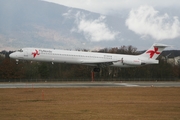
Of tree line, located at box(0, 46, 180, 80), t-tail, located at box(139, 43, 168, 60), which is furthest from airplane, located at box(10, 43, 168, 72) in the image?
tree line, located at box(0, 46, 180, 80)

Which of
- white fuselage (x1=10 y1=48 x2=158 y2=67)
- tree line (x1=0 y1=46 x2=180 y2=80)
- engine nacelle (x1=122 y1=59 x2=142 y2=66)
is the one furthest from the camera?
tree line (x1=0 y1=46 x2=180 y2=80)

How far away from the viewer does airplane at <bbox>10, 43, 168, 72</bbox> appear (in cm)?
4672

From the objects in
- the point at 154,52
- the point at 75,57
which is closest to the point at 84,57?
the point at 75,57

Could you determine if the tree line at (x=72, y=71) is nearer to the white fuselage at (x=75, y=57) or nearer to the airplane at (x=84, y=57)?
the airplane at (x=84, y=57)

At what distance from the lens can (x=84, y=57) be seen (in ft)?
162

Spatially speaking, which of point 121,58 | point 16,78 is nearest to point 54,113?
point 121,58

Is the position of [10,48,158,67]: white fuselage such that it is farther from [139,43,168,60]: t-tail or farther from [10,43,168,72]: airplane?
[139,43,168,60]: t-tail

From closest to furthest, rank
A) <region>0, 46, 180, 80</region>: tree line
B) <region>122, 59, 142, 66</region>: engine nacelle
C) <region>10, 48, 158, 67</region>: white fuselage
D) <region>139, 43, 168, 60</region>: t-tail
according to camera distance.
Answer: <region>10, 48, 158, 67</region>: white fuselage
<region>122, 59, 142, 66</region>: engine nacelle
<region>139, 43, 168, 60</region>: t-tail
<region>0, 46, 180, 80</region>: tree line

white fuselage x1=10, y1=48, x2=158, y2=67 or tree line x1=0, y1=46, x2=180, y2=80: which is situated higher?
white fuselage x1=10, y1=48, x2=158, y2=67

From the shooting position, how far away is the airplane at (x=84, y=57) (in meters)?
46.7

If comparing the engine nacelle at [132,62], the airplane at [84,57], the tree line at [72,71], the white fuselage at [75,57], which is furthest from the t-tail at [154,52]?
the tree line at [72,71]

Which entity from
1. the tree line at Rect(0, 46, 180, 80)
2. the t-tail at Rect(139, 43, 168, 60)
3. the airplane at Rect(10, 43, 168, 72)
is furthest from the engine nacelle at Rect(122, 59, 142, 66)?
the tree line at Rect(0, 46, 180, 80)

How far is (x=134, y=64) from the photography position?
5219cm

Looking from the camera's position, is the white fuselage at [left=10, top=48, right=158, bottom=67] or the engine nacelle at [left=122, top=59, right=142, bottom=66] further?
the engine nacelle at [left=122, top=59, right=142, bottom=66]
